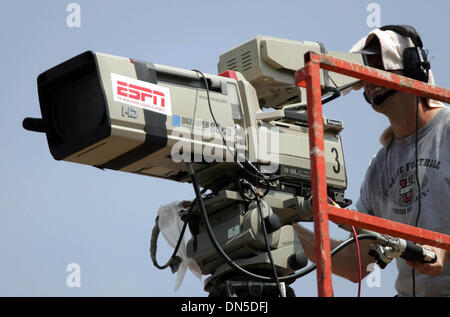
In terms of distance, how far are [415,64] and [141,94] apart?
1473mm

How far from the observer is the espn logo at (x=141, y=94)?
11.2 ft

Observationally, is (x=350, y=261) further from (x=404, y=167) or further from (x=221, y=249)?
(x=221, y=249)

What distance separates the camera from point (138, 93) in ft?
11.3

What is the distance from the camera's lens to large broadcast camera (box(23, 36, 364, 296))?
3.43m

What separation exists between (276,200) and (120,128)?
0.82 metres

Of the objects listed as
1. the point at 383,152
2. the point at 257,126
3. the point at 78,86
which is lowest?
the point at 383,152

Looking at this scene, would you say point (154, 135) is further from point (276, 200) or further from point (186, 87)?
point (276, 200)

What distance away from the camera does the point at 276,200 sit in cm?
376

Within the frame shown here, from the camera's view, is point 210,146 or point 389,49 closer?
point 210,146

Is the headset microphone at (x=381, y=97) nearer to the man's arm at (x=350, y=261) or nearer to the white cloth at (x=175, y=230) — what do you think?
the man's arm at (x=350, y=261)

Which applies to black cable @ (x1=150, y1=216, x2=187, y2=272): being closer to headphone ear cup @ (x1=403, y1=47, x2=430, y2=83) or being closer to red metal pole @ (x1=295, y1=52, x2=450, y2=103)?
red metal pole @ (x1=295, y1=52, x2=450, y2=103)

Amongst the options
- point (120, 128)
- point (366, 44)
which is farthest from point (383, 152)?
point (120, 128)

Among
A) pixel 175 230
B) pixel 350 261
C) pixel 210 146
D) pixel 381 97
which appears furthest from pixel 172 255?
pixel 381 97

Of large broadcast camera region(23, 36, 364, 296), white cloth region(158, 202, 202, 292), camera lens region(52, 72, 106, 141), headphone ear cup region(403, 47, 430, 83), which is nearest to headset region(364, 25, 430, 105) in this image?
headphone ear cup region(403, 47, 430, 83)
